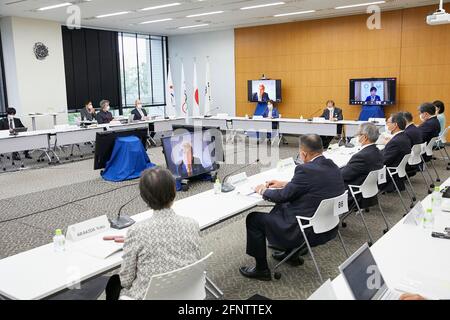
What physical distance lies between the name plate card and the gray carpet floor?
3.61 ft

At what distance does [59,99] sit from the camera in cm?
1177

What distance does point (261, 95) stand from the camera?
12930mm

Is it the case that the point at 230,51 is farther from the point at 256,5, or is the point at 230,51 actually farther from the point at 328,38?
the point at 256,5

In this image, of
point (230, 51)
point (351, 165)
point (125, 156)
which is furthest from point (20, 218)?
point (230, 51)

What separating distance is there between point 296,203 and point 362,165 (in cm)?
131

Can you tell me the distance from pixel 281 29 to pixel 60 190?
8.53m

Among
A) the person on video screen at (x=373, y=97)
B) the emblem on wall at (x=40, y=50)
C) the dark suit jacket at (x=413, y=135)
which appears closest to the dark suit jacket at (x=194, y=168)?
the dark suit jacket at (x=413, y=135)

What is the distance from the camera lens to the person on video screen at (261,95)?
42.1 feet

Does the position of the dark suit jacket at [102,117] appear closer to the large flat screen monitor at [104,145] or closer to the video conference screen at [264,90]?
the large flat screen monitor at [104,145]

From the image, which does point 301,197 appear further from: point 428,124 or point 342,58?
point 342,58

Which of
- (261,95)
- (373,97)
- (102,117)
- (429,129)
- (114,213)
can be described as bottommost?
(114,213)

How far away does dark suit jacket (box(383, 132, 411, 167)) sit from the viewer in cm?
504

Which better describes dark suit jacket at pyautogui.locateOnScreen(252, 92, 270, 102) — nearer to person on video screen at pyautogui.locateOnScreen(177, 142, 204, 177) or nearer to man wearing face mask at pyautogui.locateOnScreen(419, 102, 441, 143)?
man wearing face mask at pyautogui.locateOnScreen(419, 102, 441, 143)

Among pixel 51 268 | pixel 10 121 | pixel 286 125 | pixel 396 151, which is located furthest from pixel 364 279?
pixel 10 121
